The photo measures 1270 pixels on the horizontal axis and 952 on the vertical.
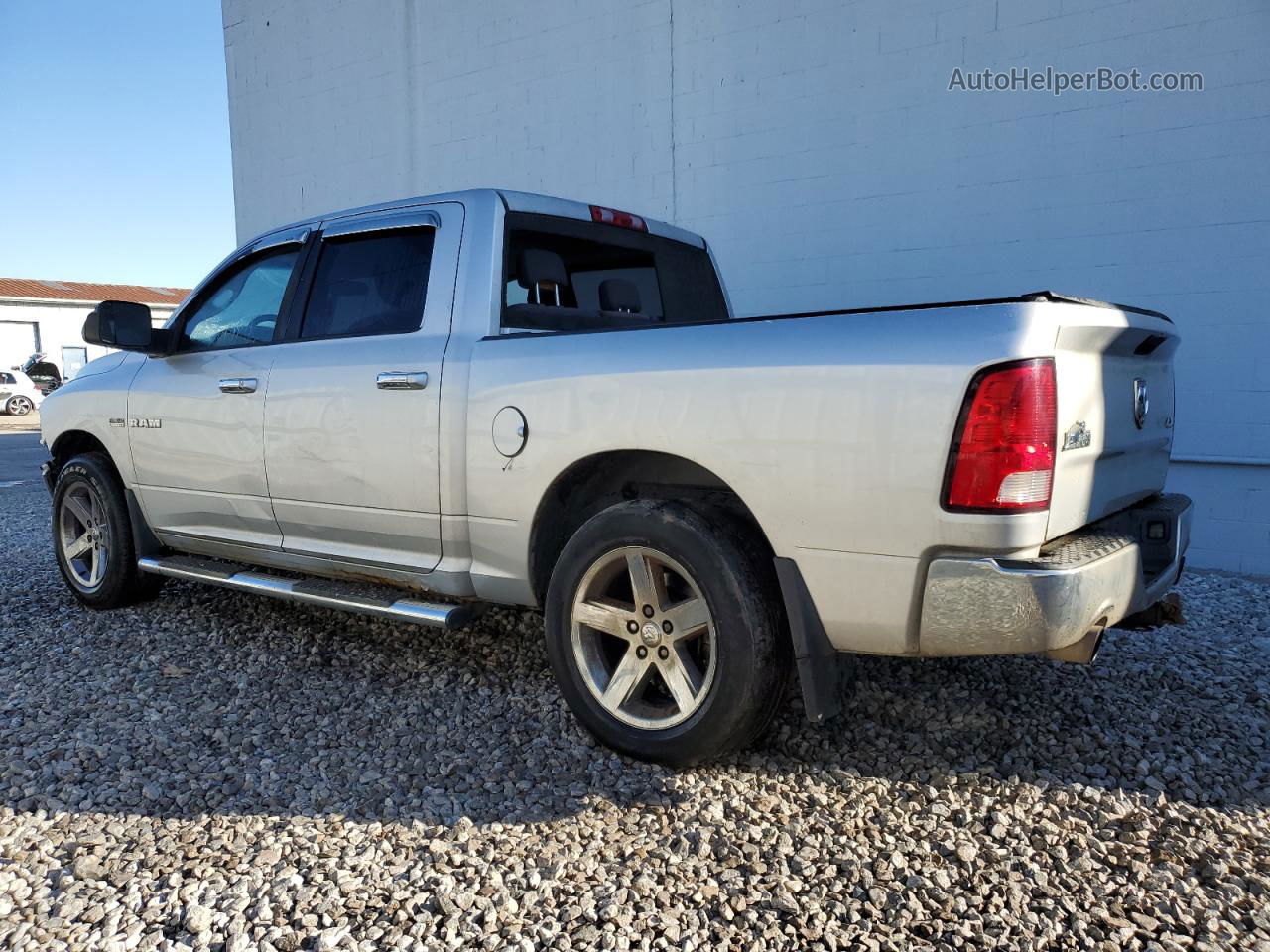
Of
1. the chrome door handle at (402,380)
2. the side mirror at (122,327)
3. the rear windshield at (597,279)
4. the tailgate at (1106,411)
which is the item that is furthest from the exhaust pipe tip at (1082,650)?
the side mirror at (122,327)

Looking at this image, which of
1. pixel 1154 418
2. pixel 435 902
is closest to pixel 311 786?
pixel 435 902

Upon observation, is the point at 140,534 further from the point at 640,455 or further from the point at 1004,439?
the point at 1004,439

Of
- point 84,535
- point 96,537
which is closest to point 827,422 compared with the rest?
point 96,537

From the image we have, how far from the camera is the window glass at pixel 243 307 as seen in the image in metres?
4.15

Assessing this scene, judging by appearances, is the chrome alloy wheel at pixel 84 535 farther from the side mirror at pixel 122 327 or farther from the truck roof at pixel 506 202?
the truck roof at pixel 506 202

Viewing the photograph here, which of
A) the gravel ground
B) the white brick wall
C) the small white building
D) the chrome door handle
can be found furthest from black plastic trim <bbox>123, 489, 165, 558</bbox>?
the small white building

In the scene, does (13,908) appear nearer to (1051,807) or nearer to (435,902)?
(435,902)

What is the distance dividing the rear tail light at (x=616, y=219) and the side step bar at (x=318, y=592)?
5.61ft

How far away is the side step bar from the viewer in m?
3.32

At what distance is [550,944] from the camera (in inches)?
82.5

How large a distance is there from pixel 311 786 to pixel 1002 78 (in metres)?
6.01

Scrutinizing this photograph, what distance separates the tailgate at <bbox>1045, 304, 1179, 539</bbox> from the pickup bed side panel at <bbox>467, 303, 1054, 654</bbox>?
0.51ft

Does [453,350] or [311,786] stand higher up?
[453,350]

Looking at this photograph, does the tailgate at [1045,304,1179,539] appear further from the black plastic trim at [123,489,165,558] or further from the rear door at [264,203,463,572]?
the black plastic trim at [123,489,165,558]
